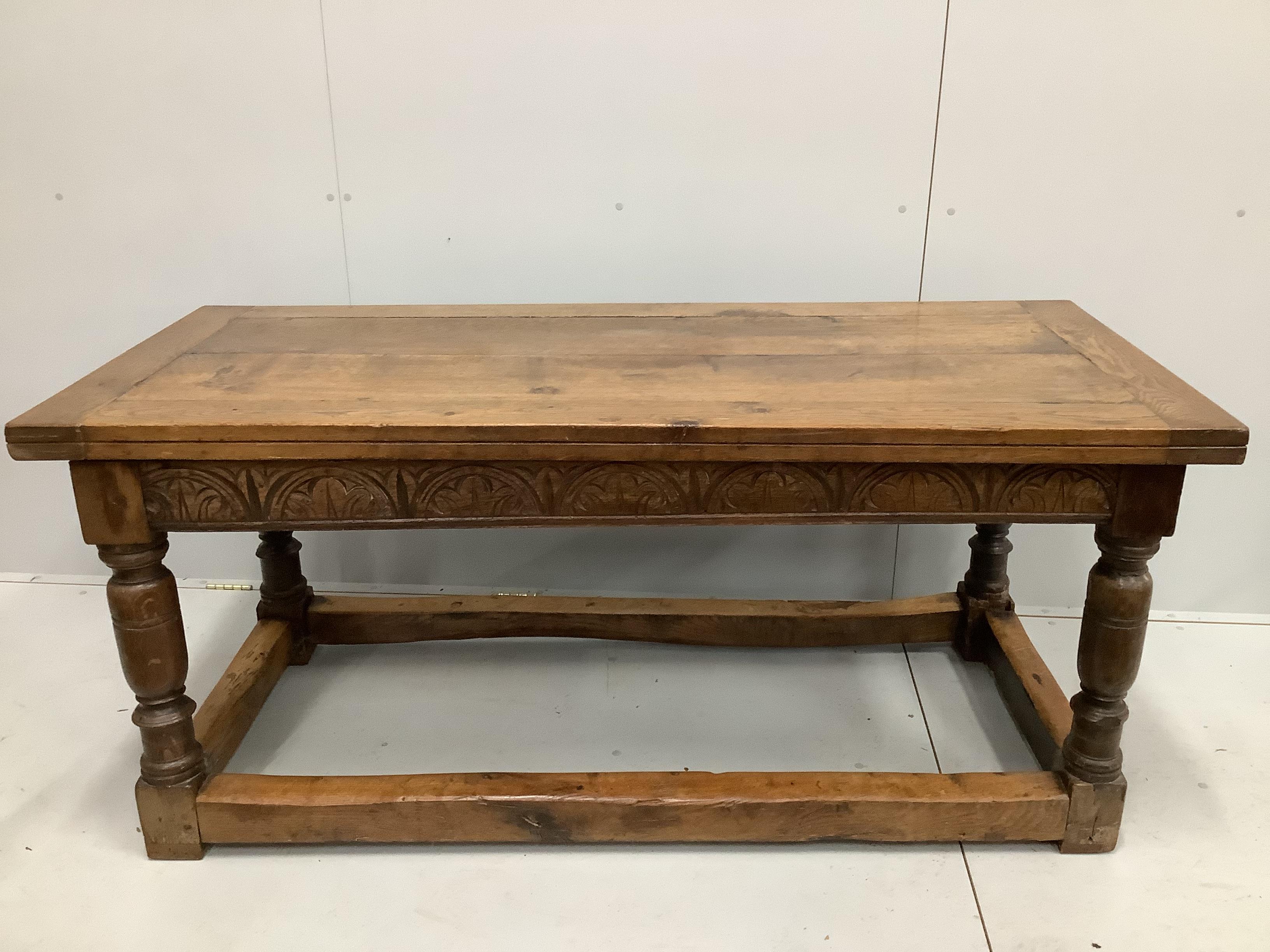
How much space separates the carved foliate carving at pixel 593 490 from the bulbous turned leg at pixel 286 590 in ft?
2.31

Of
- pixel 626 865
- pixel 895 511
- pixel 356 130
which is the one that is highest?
pixel 356 130

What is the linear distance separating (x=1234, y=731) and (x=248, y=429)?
6.84ft

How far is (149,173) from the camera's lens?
2.45 metres

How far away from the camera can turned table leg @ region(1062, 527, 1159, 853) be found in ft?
5.53

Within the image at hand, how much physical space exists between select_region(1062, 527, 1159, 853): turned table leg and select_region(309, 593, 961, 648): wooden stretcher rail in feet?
2.06

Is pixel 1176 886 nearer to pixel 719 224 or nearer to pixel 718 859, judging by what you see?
pixel 718 859

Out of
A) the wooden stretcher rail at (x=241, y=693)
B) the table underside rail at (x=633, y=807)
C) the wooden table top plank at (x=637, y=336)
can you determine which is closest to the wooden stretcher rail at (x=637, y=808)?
the table underside rail at (x=633, y=807)

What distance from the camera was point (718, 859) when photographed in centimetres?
182

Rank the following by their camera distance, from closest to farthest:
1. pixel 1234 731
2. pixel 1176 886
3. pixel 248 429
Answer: pixel 248 429 < pixel 1176 886 < pixel 1234 731

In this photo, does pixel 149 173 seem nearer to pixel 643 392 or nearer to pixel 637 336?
pixel 637 336

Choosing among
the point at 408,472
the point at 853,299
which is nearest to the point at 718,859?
the point at 408,472

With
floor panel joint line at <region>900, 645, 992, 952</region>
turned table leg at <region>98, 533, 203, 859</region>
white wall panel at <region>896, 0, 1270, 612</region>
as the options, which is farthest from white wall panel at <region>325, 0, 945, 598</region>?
turned table leg at <region>98, 533, 203, 859</region>

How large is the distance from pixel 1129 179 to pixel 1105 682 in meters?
1.24

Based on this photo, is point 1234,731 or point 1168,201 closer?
point 1234,731
